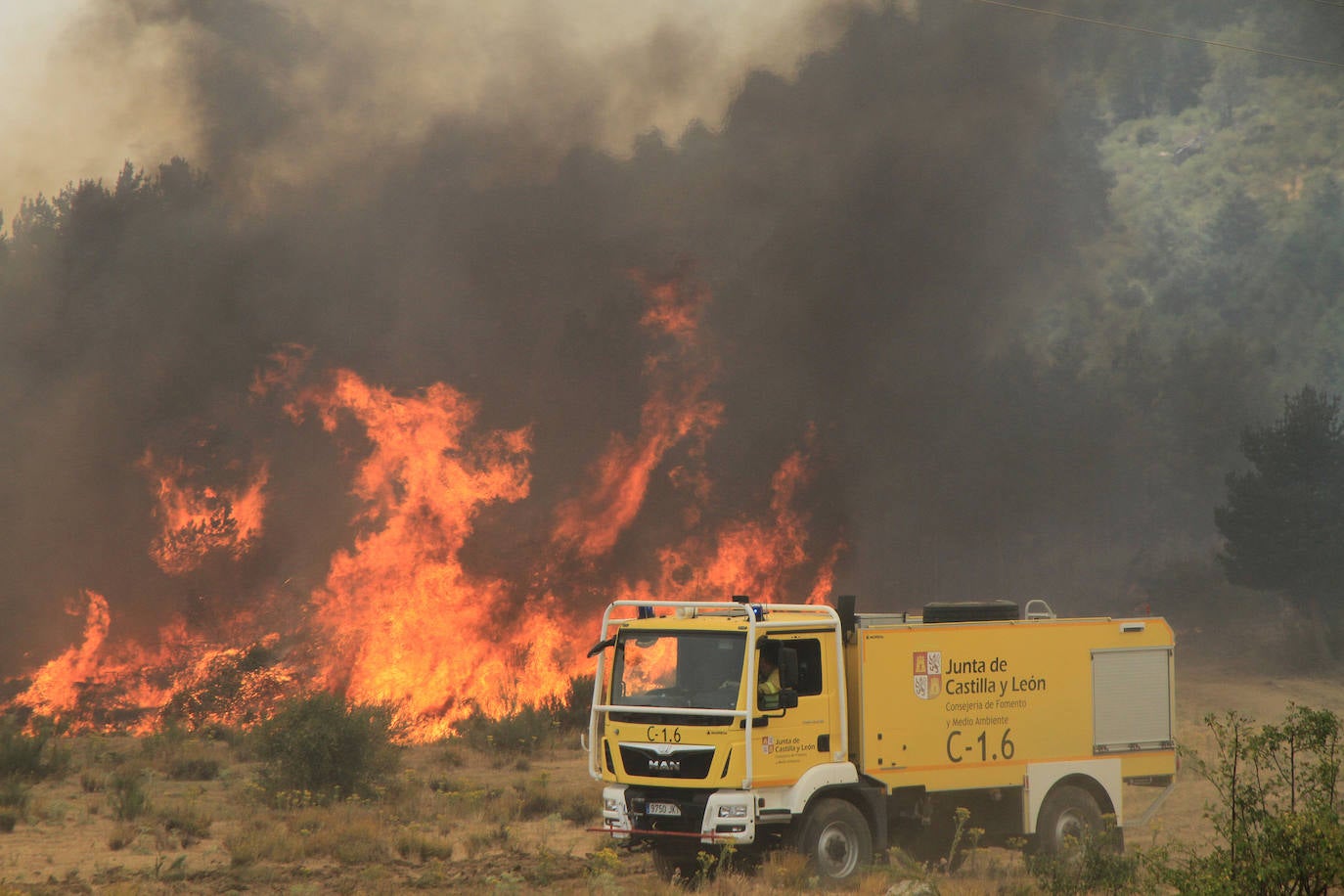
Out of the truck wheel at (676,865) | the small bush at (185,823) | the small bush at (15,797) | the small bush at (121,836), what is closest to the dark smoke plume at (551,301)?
the small bush at (15,797)

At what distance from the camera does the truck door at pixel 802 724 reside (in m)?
13.5

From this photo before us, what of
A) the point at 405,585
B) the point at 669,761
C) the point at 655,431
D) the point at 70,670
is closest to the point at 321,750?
the point at 669,761

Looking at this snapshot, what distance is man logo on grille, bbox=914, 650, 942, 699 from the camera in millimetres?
14586

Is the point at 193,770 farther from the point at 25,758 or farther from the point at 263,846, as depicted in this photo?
the point at 263,846

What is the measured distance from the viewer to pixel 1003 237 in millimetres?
58469

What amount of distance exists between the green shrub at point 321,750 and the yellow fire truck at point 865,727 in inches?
311

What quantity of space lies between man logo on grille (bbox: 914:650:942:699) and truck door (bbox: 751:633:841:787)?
1134mm

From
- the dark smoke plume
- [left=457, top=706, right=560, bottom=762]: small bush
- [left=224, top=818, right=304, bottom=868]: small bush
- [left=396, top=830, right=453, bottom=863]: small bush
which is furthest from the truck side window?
the dark smoke plume

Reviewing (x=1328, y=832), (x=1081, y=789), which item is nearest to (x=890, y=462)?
(x=1081, y=789)

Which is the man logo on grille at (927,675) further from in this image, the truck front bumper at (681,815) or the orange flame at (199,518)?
the orange flame at (199,518)

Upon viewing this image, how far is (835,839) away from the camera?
45.9 ft

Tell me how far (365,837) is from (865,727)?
740cm

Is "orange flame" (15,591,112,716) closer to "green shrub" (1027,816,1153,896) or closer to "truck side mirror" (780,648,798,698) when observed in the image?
"truck side mirror" (780,648,798,698)

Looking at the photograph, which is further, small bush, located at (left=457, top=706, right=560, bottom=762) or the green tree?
the green tree
